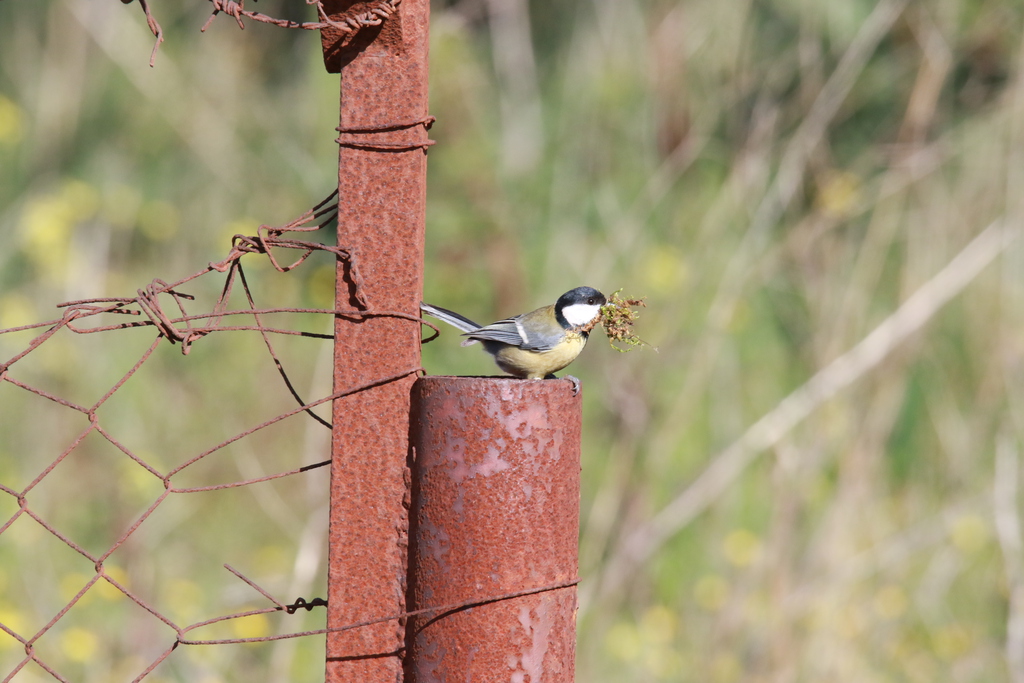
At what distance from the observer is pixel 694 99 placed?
4418mm

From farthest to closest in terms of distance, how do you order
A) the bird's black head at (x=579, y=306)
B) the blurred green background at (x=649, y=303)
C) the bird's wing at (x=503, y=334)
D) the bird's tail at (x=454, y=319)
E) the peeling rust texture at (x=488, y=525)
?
the blurred green background at (x=649, y=303) → the bird's wing at (x=503, y=334) → the bird's black head at (x=579, y=306) → the bird's tail at (x=454, y=319) → the peeling rust texture at (x=488, y=525)

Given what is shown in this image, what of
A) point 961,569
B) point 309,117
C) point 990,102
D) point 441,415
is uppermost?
point 309,117

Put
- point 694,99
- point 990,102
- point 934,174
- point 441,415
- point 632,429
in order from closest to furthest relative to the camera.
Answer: point 441,415, point 632,429, point 934,174, point 990,102, point 694,99

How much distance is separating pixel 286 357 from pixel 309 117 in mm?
1223

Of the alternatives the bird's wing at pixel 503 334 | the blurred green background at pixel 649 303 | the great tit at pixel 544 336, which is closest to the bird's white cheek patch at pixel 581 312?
the great tit at pixel 544 336

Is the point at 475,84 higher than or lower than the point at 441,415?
higher

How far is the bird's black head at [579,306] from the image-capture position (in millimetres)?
1974

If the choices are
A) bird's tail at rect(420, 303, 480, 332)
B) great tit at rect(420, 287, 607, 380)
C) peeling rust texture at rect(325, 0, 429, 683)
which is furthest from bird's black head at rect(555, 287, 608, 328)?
peeling rust texture at rect(325, 0, 429, 683)

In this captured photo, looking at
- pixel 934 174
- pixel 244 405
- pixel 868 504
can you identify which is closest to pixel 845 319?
pixel 868 504

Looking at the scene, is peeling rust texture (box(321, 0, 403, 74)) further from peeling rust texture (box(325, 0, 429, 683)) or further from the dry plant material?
the dry plant material

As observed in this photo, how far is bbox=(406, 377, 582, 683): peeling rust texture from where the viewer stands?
1.15m

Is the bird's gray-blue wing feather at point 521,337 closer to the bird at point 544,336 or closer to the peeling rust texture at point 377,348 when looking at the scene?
the bird at point 544,336

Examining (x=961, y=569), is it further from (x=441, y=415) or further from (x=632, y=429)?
(x=441, y=415)

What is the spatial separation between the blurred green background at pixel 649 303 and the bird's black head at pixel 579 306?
3.84 feet
